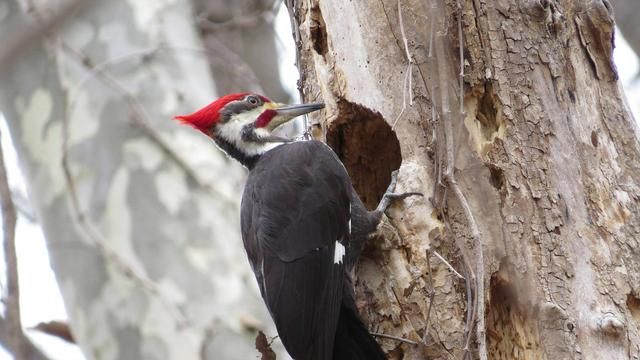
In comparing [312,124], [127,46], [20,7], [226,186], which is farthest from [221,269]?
[20,7]

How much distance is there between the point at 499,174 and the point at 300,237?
725mm

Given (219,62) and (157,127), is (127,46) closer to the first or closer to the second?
(157,127)

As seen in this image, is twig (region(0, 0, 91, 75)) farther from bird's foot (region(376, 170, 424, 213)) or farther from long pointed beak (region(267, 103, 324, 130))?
long pointed beak (region(267, 103, 324, 130))

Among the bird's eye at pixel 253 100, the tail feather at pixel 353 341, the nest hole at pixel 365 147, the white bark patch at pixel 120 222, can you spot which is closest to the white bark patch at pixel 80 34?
the white bark patch at pixel 120 222

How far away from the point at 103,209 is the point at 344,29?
146 cm

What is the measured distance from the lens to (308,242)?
11.8ft

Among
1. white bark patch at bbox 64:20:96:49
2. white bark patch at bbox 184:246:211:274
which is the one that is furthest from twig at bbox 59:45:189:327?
white bark patch at bbox 64:20:96:49

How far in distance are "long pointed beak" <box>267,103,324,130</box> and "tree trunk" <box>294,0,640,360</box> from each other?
0.27ft

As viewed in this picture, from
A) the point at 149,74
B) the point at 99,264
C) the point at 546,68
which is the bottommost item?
the point at 99,264

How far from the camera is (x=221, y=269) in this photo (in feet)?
14.7

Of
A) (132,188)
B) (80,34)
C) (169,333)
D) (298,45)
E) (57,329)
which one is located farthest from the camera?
(80,34)

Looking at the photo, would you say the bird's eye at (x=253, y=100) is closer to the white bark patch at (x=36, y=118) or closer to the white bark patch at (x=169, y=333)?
the white bark patch at (x=169, y=333)

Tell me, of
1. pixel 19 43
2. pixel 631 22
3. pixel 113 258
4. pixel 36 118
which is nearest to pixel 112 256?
pixel 113 258

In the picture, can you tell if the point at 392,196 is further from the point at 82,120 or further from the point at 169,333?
the point at 82,120
